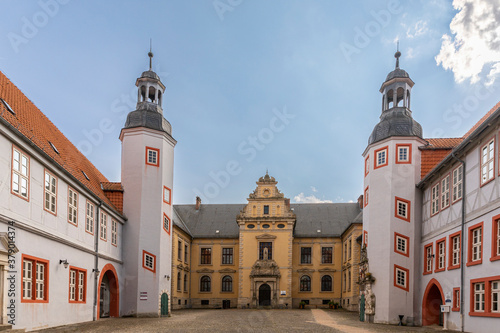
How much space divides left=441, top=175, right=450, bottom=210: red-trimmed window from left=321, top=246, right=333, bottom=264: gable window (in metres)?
26.9

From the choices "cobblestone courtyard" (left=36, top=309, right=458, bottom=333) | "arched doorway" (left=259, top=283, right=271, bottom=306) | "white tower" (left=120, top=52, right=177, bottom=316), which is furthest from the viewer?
"arched doorway" (left=259, top=283, right=271, bottom=306)

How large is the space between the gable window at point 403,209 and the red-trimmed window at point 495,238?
978 centimetres

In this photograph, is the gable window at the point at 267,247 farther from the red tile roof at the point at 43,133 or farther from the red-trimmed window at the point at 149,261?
the red tile roof at the point at 43,133

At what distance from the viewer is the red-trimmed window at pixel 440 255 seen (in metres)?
20.9

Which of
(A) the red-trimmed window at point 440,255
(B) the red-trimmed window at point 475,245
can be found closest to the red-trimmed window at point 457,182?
(B) the red-trimmed window at point 475,245

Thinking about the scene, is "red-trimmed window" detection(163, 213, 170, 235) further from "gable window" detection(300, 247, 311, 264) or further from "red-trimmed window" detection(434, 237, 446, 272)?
"gable window" detection(300, 247, 311, 264)

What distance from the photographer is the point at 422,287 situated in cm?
2398

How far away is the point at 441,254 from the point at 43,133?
61.1 ft

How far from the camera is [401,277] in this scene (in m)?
24.8

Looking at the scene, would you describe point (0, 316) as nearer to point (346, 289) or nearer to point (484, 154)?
point (484, 154)

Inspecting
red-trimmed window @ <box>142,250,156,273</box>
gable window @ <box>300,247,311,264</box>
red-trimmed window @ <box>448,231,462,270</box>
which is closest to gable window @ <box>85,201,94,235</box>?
red-trimmed window @ <box>142,250,156,273</box>

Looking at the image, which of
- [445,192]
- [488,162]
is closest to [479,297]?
[488,162]

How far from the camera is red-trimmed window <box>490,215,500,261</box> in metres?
15.2

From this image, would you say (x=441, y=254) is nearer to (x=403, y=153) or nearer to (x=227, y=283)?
(x=403, y=153)
